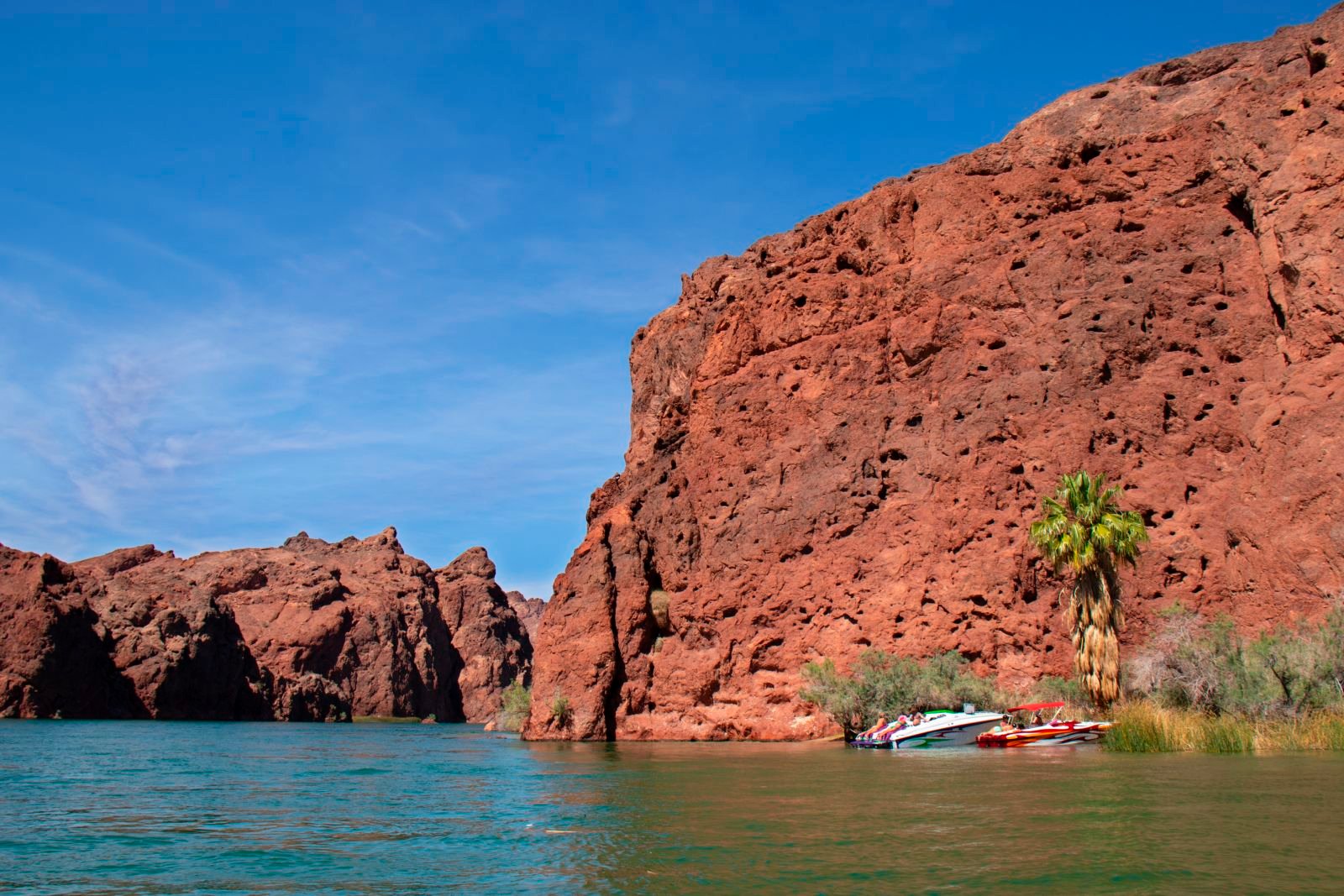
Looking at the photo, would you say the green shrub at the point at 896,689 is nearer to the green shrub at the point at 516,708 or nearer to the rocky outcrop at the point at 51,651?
the green shrub at the point at 516,708

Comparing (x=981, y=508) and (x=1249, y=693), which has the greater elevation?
(x=981, y=508)

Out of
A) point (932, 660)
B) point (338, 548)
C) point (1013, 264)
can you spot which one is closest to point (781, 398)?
point (1013, 264)

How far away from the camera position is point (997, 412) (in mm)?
46688

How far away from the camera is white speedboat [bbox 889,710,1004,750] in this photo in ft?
115

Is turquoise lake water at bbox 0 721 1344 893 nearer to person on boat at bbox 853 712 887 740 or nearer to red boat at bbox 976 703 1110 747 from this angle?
red boat at bbox 976 703 1110 747

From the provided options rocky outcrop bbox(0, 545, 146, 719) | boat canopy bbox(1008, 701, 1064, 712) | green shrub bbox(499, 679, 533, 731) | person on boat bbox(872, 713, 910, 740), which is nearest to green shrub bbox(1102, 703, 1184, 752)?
boat canopy bbox(1008, 701, 1064, 712)

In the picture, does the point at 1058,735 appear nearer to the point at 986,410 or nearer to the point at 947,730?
the point at 947,730

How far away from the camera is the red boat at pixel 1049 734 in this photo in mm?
31547

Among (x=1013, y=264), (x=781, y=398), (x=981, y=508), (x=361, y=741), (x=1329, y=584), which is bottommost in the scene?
(x=361, y=741)

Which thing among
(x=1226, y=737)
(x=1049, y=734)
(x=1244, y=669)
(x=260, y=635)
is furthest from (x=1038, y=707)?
(x=260, y=635)

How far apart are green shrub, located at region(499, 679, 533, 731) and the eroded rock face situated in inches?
574

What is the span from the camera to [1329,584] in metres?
34.8

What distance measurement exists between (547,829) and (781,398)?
40.4 meters

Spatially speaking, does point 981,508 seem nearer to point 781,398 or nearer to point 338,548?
point 781,398
